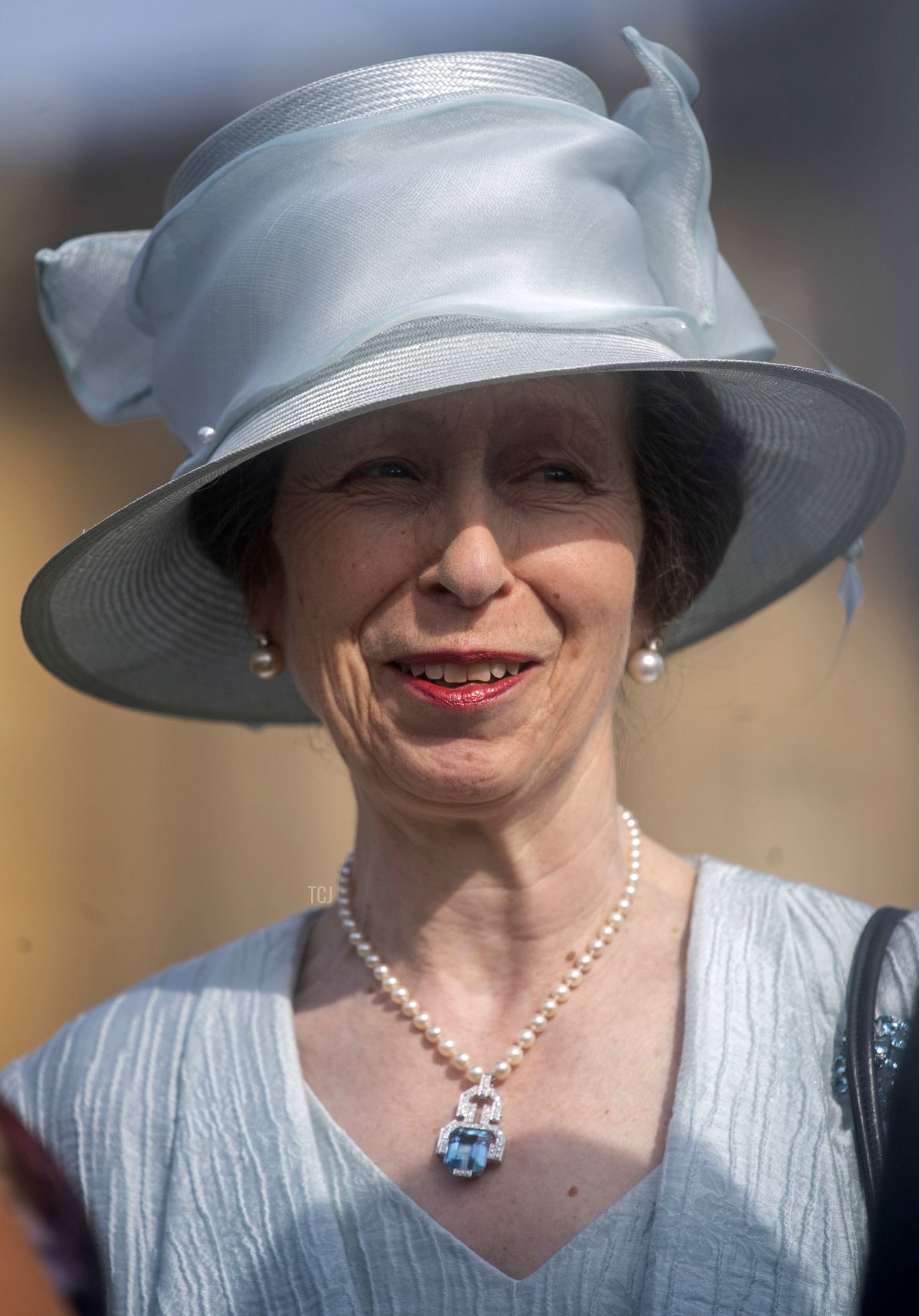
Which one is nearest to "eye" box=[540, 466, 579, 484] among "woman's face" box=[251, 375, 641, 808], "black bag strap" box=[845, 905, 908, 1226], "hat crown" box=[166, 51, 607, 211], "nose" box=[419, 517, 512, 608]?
"woman's face" box=[251, 375, 641, 808]

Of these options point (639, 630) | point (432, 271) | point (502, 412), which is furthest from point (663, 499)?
point (432, 271)

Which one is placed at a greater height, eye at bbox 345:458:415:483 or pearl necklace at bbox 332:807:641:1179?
eye at bbox 345:458:415:483

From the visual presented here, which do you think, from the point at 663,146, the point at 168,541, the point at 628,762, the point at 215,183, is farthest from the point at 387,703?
the point at 628,762

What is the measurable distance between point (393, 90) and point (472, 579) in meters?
0.72

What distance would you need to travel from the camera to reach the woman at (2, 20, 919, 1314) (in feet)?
5.87

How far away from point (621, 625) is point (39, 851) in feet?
12.4

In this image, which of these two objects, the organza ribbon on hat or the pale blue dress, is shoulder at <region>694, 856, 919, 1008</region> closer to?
the pale blue dress

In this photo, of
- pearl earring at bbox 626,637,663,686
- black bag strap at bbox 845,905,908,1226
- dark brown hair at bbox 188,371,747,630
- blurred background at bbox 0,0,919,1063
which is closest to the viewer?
black bag strap at bbox 845,905,908,1226

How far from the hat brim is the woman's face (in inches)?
6.2

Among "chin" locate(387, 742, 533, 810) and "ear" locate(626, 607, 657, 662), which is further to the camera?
"ear" locate(626, 607, 657, 662)

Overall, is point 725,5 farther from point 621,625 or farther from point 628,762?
point 621,625

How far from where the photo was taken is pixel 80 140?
16.3 feet

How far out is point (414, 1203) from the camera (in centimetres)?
187

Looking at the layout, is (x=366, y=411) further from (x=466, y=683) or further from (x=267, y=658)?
(x=267, y=658)
